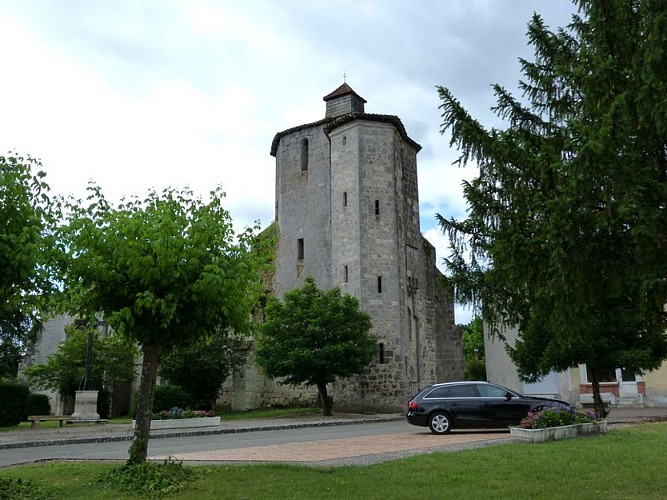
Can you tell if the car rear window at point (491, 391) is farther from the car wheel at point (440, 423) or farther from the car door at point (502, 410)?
the car wheel at point (440, 423)

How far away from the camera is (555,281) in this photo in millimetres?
6473

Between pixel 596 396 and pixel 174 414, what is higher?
pixel 596 396

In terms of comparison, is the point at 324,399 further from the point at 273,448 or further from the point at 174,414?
the point at 273,448

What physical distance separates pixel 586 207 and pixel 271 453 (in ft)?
25.6

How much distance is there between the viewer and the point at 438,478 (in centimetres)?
778

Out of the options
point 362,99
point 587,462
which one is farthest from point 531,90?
point 362,99

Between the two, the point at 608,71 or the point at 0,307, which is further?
the point at 0,307

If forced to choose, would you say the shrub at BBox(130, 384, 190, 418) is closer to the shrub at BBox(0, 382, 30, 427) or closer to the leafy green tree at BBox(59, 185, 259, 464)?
the shrub at BBox(0, 382, 30, 427)

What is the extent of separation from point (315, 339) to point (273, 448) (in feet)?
38.2

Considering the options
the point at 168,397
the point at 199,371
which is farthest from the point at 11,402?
the point at 199,371

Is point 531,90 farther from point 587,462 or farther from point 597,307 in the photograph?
point 587,462

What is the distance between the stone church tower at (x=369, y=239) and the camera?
27.8 metres

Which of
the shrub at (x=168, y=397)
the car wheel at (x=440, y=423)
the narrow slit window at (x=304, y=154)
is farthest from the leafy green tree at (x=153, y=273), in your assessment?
the narrow slit window at (x=304, y=154)

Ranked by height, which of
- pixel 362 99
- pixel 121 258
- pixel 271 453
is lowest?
pixel 271 453
